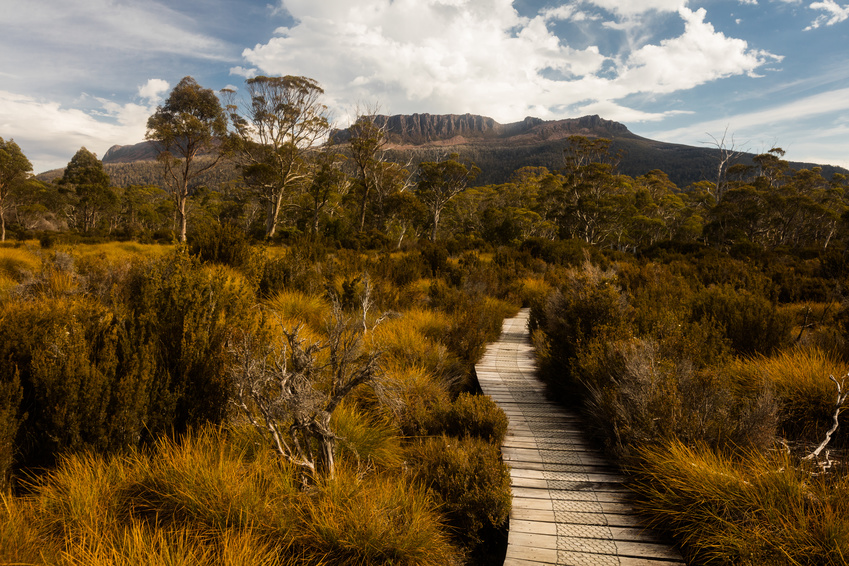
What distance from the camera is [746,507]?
254 centimetres

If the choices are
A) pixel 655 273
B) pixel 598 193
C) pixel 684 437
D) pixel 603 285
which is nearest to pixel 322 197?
pixel 598 193

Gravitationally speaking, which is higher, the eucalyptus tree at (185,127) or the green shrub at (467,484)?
the eucalyptus tree at (185,127)

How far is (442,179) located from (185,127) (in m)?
19.2

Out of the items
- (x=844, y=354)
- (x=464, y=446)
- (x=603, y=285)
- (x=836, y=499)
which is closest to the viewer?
(x=836, y=499)

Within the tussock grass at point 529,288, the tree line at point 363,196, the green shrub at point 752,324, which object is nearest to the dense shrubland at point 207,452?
the green shrub at point 752,324

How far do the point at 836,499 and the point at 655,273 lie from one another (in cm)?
872

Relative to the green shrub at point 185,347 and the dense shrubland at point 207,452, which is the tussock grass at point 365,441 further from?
the green shrub at point 185,347

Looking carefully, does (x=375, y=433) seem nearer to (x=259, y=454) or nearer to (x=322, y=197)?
(x=259, y=454)

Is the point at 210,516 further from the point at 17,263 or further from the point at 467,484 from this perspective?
the point at 17,263

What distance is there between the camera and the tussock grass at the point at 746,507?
223 centimetres

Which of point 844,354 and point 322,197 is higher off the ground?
point 322,197

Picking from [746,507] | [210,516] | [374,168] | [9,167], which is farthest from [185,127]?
[746,507]

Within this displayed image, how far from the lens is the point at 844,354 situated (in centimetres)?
487

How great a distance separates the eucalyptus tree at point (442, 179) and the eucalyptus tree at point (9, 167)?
2635 cm
